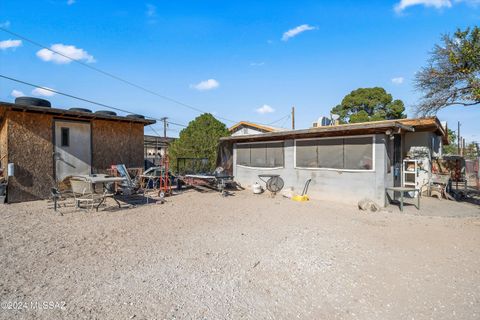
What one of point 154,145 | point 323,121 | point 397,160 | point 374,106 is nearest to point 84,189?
point 397,160

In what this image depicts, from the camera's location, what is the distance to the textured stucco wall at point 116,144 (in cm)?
1037

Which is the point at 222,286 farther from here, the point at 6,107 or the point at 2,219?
the point at 6,107

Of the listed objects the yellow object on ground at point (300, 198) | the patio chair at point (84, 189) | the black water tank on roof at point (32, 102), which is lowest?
the yellow object on ground at point (300, 198)

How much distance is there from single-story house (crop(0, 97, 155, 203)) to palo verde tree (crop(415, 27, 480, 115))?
11395 millimetres

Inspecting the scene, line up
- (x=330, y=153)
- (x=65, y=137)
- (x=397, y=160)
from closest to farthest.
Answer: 1. (x=330, y=153)
2. (x=397, y=160)
3. (x=65, y=137)

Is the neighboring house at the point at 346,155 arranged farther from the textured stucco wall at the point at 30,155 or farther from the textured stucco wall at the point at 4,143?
the textured stucco wall at the point at 4,143

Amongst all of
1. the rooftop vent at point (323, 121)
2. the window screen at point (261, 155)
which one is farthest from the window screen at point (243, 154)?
the rooftop vent at point (323, 121)

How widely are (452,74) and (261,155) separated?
7.40 m

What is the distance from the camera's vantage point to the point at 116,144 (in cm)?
1089

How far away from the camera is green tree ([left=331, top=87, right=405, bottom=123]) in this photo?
93.2ft

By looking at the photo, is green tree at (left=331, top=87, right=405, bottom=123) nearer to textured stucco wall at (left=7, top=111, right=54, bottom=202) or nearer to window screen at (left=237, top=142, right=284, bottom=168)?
window screen at (left=237, top=142, right=284, bottom=168)

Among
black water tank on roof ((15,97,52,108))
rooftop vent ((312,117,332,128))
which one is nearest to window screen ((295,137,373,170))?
rooftop vent ((312,117,332,128))

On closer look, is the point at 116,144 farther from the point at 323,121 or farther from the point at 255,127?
the point at 255,127

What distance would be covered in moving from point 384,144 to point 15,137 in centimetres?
1161
